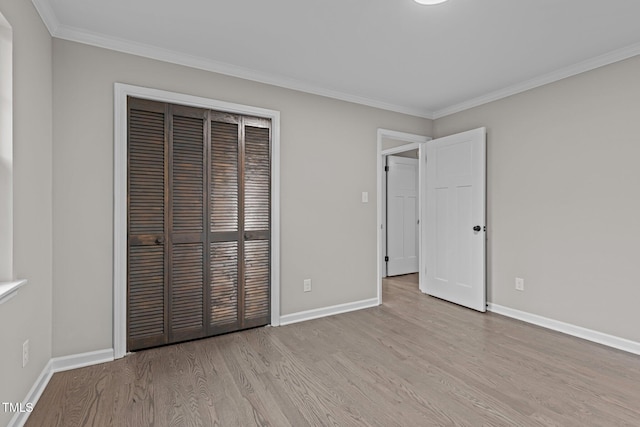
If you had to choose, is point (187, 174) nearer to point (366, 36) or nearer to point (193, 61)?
point (193, 61)

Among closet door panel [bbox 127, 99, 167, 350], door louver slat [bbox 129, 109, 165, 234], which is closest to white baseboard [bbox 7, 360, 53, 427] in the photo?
closet door panel [bbox 127, 99, 167, 350]

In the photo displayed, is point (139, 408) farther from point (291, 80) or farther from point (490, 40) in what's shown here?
point (490, 40)

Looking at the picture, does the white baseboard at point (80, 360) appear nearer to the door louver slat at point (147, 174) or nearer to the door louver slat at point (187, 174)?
the door louver slat at point (147, 174)

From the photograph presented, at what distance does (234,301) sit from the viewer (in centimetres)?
296

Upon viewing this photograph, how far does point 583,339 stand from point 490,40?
8.70 feet

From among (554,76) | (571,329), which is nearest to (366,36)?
(554,76)

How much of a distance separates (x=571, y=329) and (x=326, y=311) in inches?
89.7

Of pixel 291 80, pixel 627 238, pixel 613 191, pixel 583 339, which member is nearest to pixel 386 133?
pixel 291 80

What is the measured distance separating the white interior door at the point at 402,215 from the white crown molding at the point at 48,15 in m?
4.38

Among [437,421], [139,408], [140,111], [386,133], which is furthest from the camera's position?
[386,133]

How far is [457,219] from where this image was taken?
3.88m

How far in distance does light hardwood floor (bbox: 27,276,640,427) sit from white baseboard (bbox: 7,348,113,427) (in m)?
0.06

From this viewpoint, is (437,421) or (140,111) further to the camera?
(140,111)

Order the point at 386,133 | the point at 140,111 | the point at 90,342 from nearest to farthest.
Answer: the point at 90,342 → the point at 140,111 → the point at 386,133
